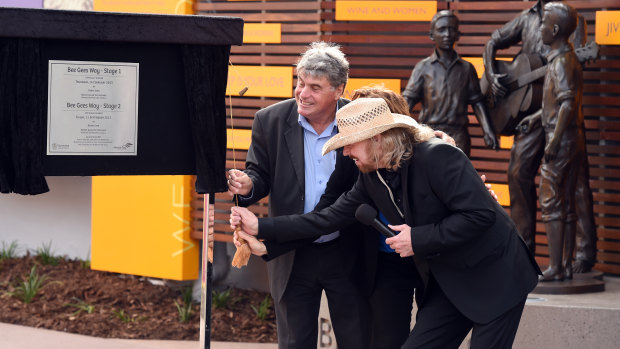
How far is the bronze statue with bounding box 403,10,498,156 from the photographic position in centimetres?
698

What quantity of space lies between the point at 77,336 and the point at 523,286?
466 cm

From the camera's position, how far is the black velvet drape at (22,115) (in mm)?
3125

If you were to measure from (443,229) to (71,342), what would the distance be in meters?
4.42

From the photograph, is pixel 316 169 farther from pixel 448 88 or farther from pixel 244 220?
pixel 448 88

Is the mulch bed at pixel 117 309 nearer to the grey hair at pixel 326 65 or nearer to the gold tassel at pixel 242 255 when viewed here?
the gold tassel at pixel 242 255

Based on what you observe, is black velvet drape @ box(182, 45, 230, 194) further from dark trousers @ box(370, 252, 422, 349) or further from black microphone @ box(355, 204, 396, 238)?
dark trousers @ box(370, 252, 422, 349)

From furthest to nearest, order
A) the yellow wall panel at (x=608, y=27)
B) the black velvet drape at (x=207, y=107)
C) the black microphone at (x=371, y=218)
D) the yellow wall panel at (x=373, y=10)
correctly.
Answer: the yellow wall panel at (x=373, y=10) < the yellow wall panel at (x=608, y=27) < the black microphone at (x=371, y=218) < the black velvet drape at (x=207, y=107)

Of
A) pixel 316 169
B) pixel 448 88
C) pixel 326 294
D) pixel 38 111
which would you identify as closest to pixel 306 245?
pixel 326 294

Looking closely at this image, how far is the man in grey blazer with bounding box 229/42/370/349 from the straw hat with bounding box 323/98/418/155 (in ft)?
1.63

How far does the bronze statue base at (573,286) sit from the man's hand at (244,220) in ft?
9.99

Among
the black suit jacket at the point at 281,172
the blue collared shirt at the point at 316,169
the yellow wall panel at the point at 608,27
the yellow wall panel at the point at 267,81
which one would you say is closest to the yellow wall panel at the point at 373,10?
the yellow wall panel at the point at 267,81

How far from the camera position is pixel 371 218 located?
3.81 metres

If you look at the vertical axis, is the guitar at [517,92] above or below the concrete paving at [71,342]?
above

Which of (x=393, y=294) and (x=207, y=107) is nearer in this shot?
(x=207, y=107)
